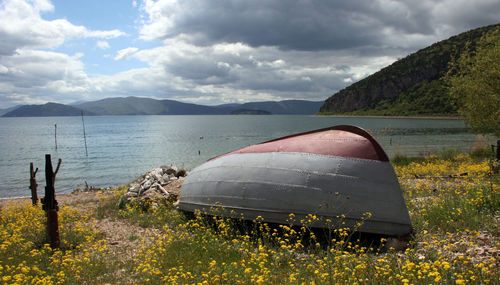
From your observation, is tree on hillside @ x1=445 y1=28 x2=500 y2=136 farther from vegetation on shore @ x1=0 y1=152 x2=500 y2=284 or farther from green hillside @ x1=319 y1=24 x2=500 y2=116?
green hillside @ x1=319 y1=24 x2=500 y2=116

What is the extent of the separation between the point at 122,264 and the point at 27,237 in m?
3.61

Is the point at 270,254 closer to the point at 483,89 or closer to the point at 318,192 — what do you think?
the point at 318,192

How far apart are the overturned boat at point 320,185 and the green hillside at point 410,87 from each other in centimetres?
11373

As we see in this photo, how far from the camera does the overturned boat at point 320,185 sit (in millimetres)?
7152

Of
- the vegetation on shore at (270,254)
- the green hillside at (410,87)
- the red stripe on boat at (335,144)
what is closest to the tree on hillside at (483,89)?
the vegetation on shore at (270,254)

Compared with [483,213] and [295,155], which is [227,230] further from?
[483,213]

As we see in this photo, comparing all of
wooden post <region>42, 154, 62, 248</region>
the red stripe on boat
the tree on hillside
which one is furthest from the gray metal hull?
the tree on hillside

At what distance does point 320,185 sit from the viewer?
7395 mm

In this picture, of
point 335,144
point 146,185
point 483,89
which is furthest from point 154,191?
point 483,89

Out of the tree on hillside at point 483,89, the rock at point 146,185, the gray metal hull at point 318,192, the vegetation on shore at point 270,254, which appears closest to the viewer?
the vegetation on shore at point 270,254

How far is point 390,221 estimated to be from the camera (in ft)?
23.3

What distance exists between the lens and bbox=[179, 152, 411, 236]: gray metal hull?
23.4 ft

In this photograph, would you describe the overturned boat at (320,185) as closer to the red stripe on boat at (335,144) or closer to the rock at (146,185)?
the red stripe on boat at (335,144)

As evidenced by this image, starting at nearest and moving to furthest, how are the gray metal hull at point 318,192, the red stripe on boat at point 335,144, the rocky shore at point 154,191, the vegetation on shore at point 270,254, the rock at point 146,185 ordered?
1. the vegetation on shore at point 270,254
2. the gray metal hull at point 318,192
3. the red stripe on boat at point 335,144
4. the rocky shore at point 154,191
5. the rock at point 146,185
